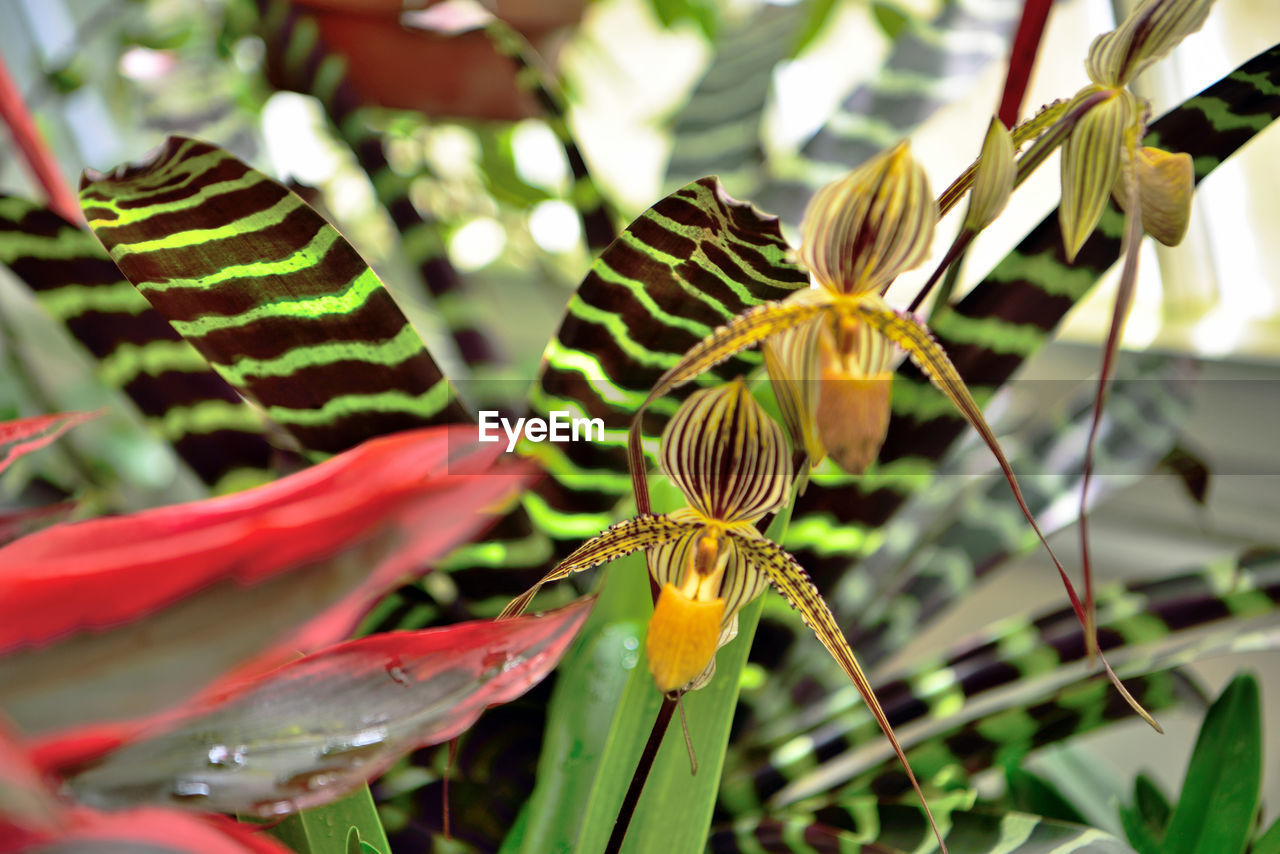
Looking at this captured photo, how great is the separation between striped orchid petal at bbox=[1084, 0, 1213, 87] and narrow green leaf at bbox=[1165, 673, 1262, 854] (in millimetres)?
239

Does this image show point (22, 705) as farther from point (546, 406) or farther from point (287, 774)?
point (546, 406)

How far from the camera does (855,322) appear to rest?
16 cm

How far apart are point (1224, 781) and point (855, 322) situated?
26cm

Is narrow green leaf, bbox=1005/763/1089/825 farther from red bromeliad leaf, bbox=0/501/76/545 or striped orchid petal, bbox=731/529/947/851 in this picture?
red bromeliad leaf, bbox=0/501/76/545

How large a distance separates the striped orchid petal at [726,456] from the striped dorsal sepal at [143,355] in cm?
20

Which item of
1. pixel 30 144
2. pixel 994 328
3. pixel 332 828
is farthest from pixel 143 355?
pixel 994 328

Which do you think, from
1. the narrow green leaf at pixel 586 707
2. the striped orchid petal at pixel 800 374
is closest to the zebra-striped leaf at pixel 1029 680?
the narrow green leaf at pixel 586 707

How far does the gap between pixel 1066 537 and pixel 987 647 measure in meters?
0.39

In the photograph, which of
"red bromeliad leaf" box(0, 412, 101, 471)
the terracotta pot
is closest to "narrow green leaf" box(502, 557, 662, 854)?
"red bromeliad leaf" box(0, 412, 101, 471)

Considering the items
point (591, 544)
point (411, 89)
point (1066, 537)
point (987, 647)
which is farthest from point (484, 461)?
point (1066, 537)

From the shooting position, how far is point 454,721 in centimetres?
14

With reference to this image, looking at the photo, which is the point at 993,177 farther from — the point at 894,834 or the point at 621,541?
the point at 894,834

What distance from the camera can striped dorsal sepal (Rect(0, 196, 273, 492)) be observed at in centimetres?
28

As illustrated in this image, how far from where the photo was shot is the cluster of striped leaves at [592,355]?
0.21m
